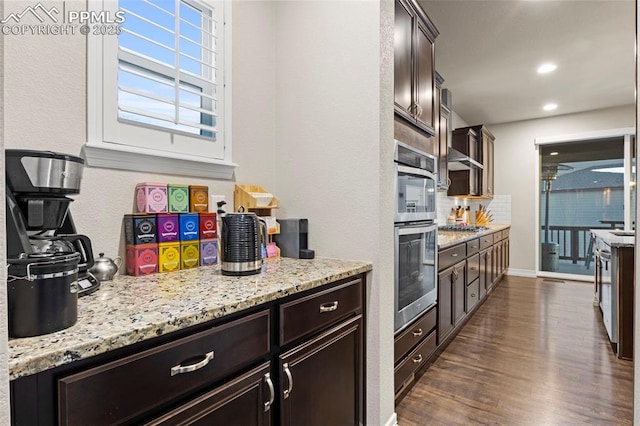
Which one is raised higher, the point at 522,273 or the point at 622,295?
the point at 622,295

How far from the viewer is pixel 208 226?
157 cm

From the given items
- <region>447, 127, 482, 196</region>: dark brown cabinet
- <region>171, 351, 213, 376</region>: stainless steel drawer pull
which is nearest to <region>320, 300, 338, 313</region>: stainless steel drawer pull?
<region>171, 351, 213, 376</region>: stainless steel drawer pull

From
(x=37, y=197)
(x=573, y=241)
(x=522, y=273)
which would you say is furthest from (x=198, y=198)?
(x=573, y=241)

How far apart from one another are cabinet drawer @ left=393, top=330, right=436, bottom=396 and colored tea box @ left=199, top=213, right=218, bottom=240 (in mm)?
1247

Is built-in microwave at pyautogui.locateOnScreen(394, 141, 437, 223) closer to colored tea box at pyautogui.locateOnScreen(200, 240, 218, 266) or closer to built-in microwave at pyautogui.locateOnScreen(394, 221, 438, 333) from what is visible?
built-in microwave at pyautogui.locateOnScreen(394, 221, 438, 333)

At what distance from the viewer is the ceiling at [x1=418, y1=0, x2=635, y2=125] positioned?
8.93 feet

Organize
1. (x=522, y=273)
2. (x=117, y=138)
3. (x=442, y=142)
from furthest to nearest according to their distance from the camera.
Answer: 1. (x=522, y=273)
2. (x=442, y=142)
3. (x=117, y=138)

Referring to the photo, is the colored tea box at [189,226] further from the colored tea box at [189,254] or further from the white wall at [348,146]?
the white wall at [348,146]

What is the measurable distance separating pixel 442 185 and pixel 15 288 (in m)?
3.77

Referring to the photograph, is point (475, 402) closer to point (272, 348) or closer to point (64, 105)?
point (272, 348)

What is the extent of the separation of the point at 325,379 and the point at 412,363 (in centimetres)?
98

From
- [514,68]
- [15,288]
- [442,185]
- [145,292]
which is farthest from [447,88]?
[15,288]

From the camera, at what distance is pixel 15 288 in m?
0.69

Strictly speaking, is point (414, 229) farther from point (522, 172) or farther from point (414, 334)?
point (522, 172)
